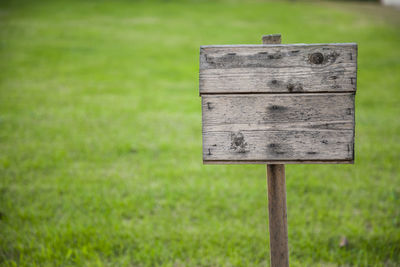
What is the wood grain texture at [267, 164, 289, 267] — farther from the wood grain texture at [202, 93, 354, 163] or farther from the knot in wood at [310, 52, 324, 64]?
the knot in wood at [310, 52, 324, 64]

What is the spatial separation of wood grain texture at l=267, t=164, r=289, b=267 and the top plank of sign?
0.44 meters

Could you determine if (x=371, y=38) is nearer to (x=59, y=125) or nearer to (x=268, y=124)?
(x=59, y=125)

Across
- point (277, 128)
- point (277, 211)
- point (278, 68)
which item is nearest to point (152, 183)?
point (277, 211)

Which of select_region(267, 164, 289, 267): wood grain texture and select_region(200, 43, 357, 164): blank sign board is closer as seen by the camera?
select_region(200, 43, 357, 164): blank sign board

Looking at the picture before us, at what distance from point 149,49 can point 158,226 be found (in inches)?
416

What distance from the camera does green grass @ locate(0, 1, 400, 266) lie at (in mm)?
2908

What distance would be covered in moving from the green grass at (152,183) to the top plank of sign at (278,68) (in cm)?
157

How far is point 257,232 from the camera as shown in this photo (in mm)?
3143

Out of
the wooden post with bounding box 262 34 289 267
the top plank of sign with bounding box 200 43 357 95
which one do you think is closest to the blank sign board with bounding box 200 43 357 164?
the top plank of sign with bounding box 200 43 357 95

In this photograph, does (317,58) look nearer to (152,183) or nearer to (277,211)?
(277,211)

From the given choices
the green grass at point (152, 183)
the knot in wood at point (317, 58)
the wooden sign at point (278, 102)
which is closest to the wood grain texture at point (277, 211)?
the wooden sign at point (278, 102)

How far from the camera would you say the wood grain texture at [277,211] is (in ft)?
6.17

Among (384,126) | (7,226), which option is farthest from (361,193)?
(7,226)

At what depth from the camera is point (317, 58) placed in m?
1.70
